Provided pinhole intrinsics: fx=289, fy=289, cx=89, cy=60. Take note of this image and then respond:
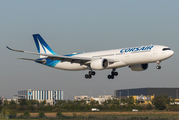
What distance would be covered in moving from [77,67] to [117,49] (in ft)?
29.8

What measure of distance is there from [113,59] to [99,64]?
103 inches

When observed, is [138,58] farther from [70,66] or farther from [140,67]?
[70,66]

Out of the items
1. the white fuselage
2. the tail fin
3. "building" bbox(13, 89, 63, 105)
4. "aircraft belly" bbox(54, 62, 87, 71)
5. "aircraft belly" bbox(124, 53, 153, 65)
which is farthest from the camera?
"building" bbox(13, 89, 63, 105)

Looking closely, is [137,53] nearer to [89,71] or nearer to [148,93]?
[89,71]

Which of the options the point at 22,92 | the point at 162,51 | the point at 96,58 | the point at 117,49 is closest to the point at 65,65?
the point at 96,58

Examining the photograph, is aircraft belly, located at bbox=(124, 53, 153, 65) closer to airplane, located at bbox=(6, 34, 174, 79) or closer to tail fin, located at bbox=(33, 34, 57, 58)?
airplane, located at bbox=(6, 34, 174, 79)

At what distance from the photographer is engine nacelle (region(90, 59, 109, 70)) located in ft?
161

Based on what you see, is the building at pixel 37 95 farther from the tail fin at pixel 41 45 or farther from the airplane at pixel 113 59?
the airplane at pixel 113 59

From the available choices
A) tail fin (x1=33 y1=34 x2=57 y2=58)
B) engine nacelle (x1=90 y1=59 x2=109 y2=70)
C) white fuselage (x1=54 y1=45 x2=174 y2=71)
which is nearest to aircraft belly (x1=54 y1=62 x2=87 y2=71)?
white fuselage (x1=54 y1=45 x2=174 y2=71)

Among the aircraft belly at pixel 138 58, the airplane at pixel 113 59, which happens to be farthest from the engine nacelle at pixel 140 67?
the aircraft belly at pixel 138 58

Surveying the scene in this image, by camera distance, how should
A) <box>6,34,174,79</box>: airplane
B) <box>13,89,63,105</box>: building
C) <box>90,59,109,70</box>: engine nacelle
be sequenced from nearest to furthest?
<box>6,34,174,79</box>: airplane → <box>90,59,109,70</box>: engine nacelle → <box>13,89,63,105</box>: building

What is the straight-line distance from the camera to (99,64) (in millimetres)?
49219

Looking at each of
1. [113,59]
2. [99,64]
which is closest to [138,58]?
[113,59]

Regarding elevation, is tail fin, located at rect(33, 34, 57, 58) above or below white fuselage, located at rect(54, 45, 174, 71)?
above
